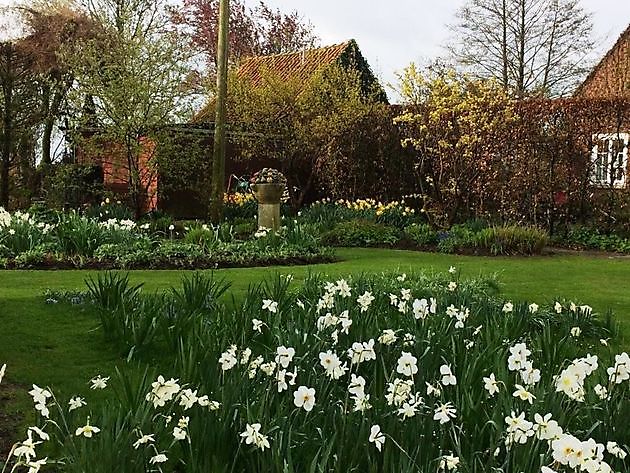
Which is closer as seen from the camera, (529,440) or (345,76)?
(529,440)

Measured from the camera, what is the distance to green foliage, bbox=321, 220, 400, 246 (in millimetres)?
12578

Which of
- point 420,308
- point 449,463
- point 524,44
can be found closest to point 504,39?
point 524,44

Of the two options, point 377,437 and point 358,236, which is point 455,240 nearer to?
point 358,236

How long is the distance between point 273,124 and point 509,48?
12415 mm

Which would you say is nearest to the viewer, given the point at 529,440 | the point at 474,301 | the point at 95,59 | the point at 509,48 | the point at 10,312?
the point at 529,440

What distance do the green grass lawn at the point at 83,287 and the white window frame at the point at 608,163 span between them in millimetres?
2832

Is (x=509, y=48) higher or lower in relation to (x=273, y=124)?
higher

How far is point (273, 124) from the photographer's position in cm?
1786

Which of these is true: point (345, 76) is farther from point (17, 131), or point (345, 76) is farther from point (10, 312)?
point (10, 312)

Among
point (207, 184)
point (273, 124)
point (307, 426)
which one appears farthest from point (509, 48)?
point (307, 426)

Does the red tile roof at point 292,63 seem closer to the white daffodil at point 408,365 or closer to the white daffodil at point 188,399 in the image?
the white daffodil at point 408,365

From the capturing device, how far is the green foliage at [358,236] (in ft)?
41.3

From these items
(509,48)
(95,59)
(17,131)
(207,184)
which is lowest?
(207,184)

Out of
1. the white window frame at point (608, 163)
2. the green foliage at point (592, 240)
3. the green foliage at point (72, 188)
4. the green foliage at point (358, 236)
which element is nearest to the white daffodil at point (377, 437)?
the green foliage at point (358, 236)
